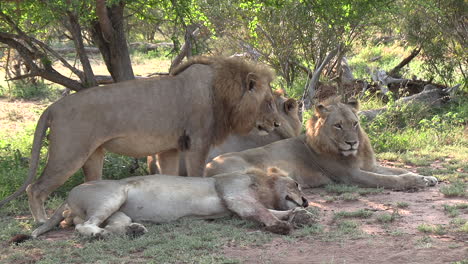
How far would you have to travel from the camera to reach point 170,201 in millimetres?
5375

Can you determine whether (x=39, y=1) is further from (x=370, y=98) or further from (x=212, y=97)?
(x=370, y=98)

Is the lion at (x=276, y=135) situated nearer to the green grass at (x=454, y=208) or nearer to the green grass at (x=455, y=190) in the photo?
the green grass at (x=455, y=190)

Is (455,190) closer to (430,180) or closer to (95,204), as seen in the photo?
(430,180)

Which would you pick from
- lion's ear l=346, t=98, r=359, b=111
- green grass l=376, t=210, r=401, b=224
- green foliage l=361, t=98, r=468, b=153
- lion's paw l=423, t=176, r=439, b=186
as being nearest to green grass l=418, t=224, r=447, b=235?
green grass l=376, t=210, r=401, b=224

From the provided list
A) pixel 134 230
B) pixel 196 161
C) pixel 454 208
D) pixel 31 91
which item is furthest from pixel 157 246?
pixel 31 91

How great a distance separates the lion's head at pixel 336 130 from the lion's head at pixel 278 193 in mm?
1426

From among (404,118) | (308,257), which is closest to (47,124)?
(308,257)

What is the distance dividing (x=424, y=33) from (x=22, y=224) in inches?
365

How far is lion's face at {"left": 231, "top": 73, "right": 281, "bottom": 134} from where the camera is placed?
20.4 feet

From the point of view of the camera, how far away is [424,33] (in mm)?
12633

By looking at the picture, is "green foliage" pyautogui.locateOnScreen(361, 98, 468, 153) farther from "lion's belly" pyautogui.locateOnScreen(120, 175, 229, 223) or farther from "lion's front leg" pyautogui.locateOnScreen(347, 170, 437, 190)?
"lion's belly" pyautogui.locateOnScreen(120, 175, 229, 223)

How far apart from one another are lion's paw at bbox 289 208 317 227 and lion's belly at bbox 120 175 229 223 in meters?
0.60

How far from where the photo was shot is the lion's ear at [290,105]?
25.5 ft

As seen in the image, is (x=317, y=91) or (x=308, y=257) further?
(x=317, y=91)
